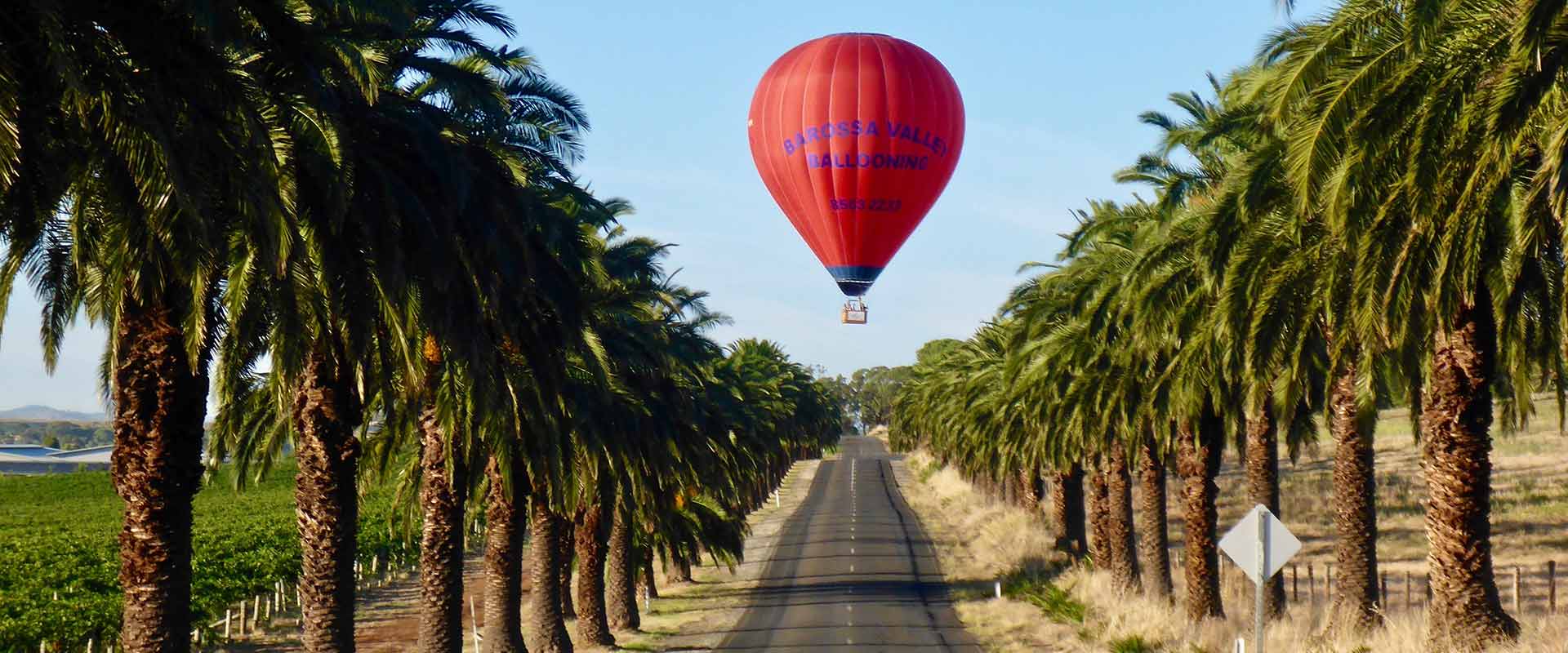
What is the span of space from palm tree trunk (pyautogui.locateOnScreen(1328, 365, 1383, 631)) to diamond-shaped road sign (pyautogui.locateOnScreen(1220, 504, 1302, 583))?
6.57 m

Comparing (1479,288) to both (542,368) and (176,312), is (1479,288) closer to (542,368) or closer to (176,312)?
(542,368)

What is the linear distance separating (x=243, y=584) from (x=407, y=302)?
36.7 meters

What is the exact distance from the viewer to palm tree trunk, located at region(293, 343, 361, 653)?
690 inches

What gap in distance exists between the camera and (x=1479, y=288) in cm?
1750

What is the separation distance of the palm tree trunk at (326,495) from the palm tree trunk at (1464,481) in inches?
514

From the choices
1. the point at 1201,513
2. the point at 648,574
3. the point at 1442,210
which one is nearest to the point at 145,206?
the point at 1442,210

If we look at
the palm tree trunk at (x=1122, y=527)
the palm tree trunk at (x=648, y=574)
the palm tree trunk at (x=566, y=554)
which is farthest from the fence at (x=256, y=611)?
the palm tree trunk at (x=1122, y=527)

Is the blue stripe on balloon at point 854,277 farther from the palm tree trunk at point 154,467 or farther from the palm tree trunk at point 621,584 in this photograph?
the palm tree trunk at point 154,467

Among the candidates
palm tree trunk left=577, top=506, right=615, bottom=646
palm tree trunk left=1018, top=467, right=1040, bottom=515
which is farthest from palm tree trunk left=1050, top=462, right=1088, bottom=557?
palm tree trunk left=577, top=506, right=615, bottom=646

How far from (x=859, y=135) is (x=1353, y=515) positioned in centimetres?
1578

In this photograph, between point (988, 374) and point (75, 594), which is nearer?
point (75, 594)

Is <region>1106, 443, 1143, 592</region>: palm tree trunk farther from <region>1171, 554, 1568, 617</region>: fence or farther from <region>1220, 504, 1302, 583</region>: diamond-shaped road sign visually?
<region>1220, 504, 1302, 583</region>: diamond-shaped road sign

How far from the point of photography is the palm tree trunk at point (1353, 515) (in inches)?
898

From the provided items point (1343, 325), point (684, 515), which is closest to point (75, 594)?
point (684, 515)
